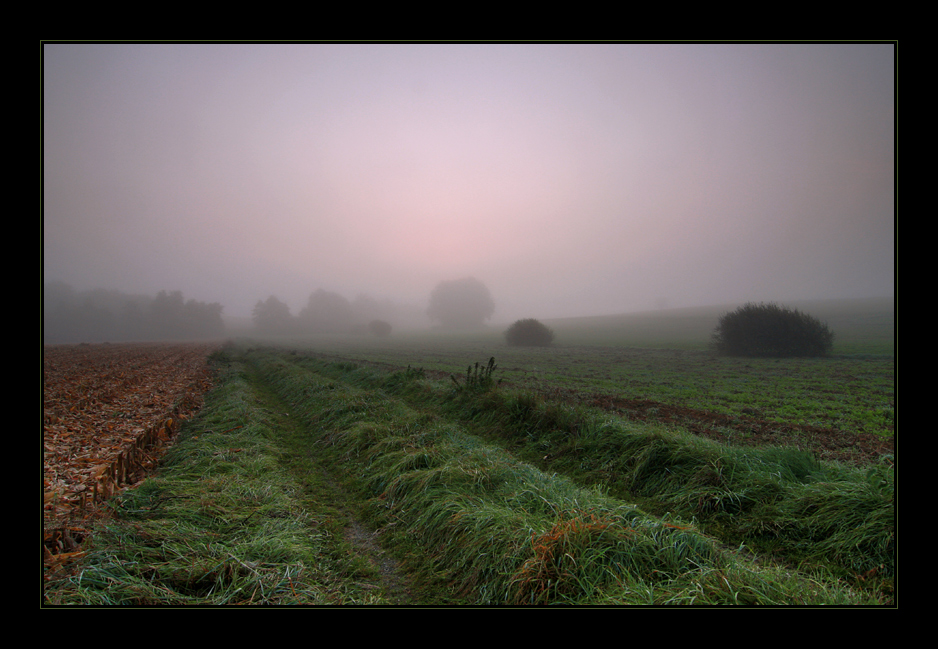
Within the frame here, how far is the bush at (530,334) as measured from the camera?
50438 mm

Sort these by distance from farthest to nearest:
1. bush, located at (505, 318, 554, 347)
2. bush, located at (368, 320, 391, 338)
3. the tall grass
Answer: bush, located at (368, 320, 391, 338) → bush, located at (505, 318, 554, 347) → the tall grass

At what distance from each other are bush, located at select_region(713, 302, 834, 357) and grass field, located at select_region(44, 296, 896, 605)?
999 inches

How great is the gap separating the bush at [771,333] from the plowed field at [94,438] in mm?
38743

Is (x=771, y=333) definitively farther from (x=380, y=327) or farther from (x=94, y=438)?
(x=380, y=327)

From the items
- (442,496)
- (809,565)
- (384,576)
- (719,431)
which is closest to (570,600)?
(384,576)

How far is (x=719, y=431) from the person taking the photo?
8.70m

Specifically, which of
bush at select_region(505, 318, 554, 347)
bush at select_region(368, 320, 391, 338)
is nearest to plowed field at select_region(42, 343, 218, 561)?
bush at select_region(505, 318, 554, 347)

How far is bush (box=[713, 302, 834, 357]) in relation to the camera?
91.6 ft

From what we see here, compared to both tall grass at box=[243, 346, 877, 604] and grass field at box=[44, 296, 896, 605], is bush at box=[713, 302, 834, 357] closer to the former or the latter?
grass field at box=[44, 296, 896, 605]

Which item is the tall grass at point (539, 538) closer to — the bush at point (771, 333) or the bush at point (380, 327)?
the bush at point (771, 333)

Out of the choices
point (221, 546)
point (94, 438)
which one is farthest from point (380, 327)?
point (221, 546)

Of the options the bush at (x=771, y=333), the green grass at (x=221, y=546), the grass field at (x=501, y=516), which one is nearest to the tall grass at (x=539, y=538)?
the grass field at (x=501, y=516)

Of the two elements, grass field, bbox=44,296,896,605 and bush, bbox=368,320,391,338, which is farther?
bush, bbox=368,320,391,338
